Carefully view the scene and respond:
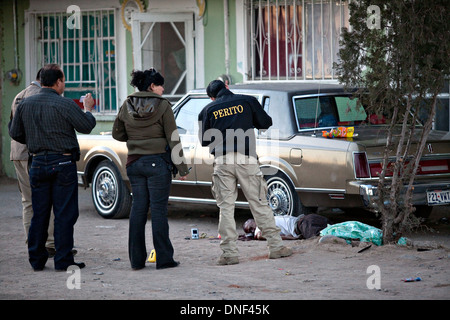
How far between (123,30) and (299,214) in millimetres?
6924

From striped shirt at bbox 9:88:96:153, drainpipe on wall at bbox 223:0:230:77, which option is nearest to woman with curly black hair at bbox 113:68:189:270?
striped shirt at bbox 9:88:96:153

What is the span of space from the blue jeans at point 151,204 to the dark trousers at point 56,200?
1.74 feet

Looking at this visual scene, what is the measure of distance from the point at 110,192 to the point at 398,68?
14.9 ft

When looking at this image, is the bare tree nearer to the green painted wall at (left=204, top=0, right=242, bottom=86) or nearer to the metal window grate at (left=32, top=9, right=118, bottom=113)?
the green painted wall at (left=204, top=0, right=242, bottom=86)

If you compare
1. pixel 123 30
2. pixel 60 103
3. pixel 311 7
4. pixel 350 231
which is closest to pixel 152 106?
pixel 60 103

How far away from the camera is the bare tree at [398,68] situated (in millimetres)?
7234

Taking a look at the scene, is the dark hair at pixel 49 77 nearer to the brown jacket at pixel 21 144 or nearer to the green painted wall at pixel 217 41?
the brown jacket at pixel 21 144

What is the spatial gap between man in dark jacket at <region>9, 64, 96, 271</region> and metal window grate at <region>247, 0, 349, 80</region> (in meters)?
6.23

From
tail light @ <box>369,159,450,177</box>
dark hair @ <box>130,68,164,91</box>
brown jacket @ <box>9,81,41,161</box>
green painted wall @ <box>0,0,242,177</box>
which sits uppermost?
green painted wall @ <box>0,0,242,177</box>

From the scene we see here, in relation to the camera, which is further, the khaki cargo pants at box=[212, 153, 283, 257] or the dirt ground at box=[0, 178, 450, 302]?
the khaki cargo pants at box=[212, 153, 283, 257]

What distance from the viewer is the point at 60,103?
23.5ft

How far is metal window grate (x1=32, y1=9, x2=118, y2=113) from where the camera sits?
14977 mm
